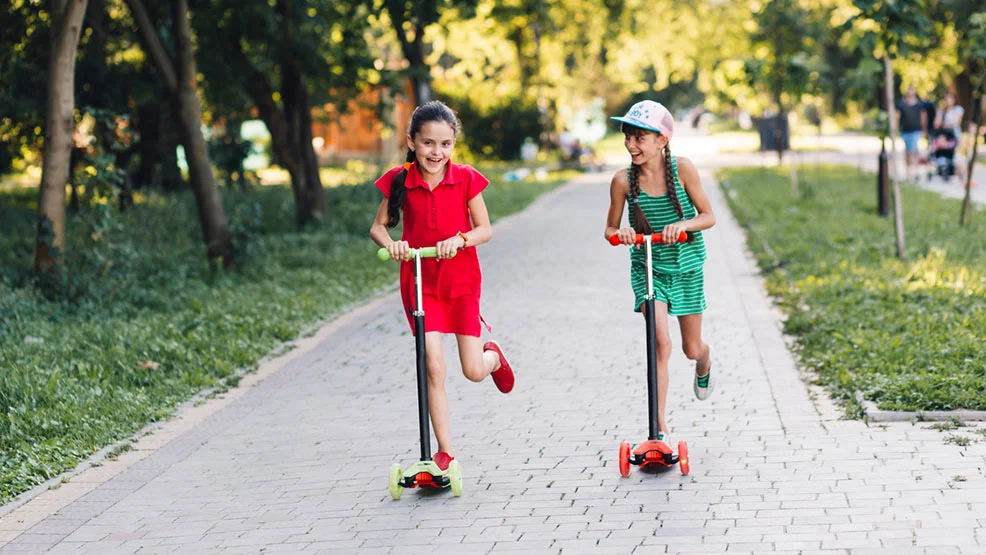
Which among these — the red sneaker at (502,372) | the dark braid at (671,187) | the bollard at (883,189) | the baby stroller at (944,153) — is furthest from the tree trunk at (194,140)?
the baby stroller at (944,153)

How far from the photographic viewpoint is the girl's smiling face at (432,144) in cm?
568

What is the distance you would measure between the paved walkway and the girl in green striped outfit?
659 millimetres

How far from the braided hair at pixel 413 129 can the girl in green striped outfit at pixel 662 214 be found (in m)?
0.79

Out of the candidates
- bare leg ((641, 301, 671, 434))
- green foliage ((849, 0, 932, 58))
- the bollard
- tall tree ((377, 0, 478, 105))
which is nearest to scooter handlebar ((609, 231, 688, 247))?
bare leg ((641, 301, 671, 434))

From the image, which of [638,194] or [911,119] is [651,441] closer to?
[638,194]

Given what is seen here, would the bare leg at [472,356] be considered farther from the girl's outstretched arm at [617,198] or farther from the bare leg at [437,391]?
the girl's outstretched arm at [617,198]

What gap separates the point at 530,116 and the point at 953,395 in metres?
34.9

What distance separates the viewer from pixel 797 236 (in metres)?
15.7

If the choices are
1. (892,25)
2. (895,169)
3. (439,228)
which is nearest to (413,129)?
(439,228)

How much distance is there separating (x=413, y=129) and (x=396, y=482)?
60.9 inches

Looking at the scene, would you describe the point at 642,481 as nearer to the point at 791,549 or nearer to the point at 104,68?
the point at 791,549

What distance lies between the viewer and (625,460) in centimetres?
586

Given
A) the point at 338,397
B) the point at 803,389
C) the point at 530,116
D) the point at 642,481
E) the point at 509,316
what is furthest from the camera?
the point at 530,116

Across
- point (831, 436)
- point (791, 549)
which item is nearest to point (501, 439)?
point (831, 436)
